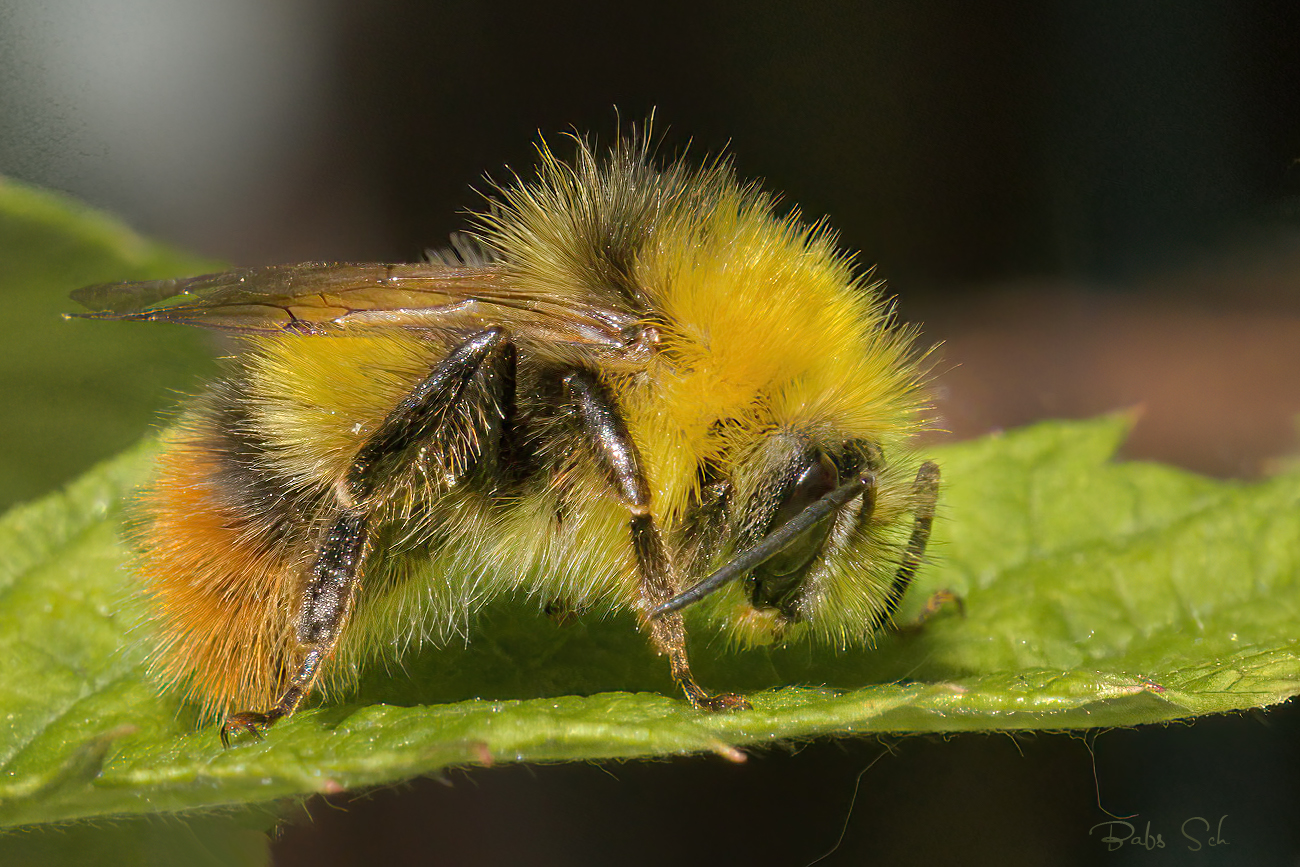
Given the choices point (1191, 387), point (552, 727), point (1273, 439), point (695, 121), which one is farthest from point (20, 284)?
point (1191, 387)

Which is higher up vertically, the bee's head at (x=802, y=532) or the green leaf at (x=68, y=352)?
the green leaf at (x=68, y=352)

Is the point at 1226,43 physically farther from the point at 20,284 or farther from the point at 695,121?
the point at 20,284

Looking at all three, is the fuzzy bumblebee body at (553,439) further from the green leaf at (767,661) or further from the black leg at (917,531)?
the green leaf at (767,661)

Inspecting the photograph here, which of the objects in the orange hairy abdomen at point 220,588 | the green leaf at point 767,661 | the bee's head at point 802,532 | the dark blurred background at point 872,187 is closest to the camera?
the green leaf at point 767,661

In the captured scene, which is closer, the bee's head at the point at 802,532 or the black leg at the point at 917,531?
the bee's head at the point at 802,532

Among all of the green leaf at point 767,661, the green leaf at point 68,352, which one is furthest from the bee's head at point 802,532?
the green leaf at point 68,352

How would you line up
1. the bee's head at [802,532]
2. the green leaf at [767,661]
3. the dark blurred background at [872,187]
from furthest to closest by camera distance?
the dark blurred background at [872,187] → the bee's head at [802,532] → the green leaf at [767,661]

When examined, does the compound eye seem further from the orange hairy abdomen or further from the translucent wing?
the orange hairy abdomen
